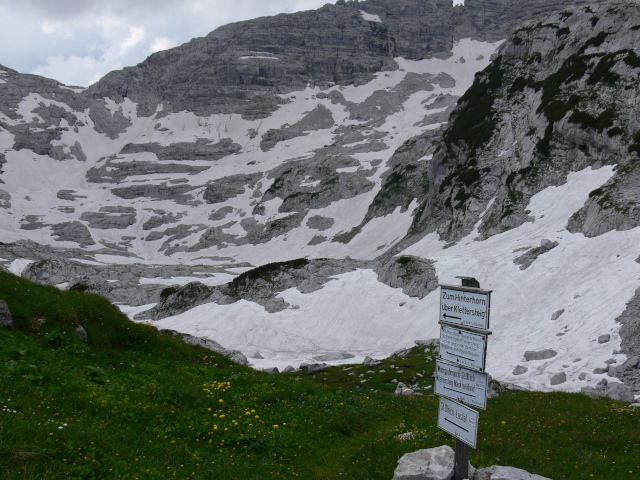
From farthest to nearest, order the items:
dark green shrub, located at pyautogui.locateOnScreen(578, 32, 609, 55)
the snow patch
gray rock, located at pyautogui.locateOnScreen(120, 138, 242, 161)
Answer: gray rock, located at pyautogui.locateOnScreen(120, 138, 242, 161) → the snow patch → dark green shrub, located at pyautogui.locateOnScreen(578, 32, 609, 55)

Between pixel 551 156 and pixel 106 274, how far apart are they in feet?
274

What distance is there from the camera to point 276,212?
137 meters

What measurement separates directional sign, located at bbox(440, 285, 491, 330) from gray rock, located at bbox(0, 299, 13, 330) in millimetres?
14160

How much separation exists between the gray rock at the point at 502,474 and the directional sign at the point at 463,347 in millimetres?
2181

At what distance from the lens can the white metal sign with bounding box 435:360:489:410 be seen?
5.87m

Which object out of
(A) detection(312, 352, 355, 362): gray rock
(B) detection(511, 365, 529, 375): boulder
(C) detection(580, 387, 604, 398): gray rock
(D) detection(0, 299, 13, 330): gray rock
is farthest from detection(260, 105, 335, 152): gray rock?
(D) detection(0, 299, 13, 330): gray rock

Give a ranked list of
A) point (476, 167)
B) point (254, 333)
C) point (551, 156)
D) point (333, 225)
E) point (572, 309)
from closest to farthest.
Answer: point (572, 309) < point (254, 333) < point (551, 156) < point (476, 167) < point (333, 225)

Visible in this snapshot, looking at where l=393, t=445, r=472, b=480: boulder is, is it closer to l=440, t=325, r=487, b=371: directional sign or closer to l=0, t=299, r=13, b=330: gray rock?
l=440, t=325, r=487, b=371: directional sign

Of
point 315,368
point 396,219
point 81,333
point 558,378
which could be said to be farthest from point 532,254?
point 396,219

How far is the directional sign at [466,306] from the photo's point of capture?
579 cm

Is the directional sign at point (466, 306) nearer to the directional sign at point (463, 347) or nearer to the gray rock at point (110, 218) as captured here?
the directional sign at point (463, 347)

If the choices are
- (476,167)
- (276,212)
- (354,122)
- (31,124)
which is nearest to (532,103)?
(476,167)

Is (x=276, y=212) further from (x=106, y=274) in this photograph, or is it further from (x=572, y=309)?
(x=572, y=309)

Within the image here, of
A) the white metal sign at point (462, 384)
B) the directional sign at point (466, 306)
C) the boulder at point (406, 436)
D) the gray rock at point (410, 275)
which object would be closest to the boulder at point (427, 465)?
the white metal sign at point (462, 384)
